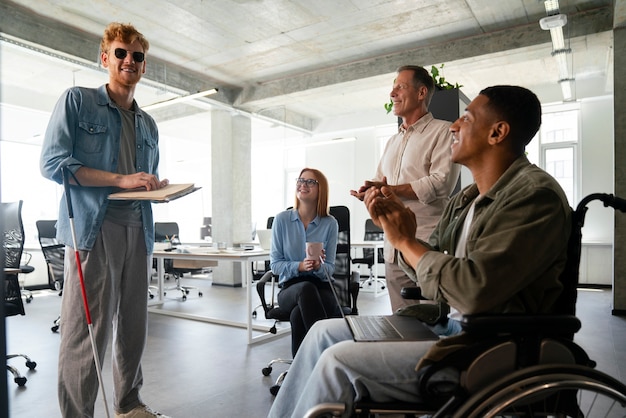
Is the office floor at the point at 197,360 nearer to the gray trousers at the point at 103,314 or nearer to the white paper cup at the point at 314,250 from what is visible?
the gray trousers at the point at 103,314

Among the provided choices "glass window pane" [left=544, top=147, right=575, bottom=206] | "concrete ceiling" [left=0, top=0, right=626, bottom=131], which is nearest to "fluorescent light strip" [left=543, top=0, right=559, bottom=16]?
"concrete ceiling" [left=0, top=0, right=626, bottom=131]

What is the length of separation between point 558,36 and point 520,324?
17.6 ft

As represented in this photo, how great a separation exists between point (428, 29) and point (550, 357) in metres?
5.70

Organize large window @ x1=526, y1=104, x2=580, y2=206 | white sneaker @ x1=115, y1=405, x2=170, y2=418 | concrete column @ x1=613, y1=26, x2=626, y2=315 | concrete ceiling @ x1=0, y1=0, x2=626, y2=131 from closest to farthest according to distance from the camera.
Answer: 1. white sneaker @ x1=115, y1=405, x2=170, y2=418
2. concrete column @ x1=613, y1=26, x2=626, y2=315
3. concrete ceiling @ x1=0, y1=0, x2=626, y2=131
4. large window @ x1=526, y1=104, x2=580, y2=206

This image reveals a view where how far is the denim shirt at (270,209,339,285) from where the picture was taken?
9.90 feet

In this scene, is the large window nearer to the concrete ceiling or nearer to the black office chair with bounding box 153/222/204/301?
the concrete ceiling

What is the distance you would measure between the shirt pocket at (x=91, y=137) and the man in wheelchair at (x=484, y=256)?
1166 millimetres

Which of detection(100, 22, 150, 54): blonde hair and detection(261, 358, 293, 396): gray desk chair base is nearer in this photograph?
detection(100, 22, 150, 54): blonde hair

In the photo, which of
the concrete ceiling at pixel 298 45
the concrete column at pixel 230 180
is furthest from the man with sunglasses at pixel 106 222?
the concrete column at pixel 230 180

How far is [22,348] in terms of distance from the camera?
3.98m

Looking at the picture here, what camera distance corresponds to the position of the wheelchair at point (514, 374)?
3.39 ft

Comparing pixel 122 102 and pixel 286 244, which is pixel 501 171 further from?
pixel 286 244

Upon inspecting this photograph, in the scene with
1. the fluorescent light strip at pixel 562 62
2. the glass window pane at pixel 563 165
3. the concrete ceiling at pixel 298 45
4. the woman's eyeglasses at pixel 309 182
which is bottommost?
the woman's eyeglasses at pixel 309 182

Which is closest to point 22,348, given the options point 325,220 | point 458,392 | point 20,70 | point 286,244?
point 286,244
